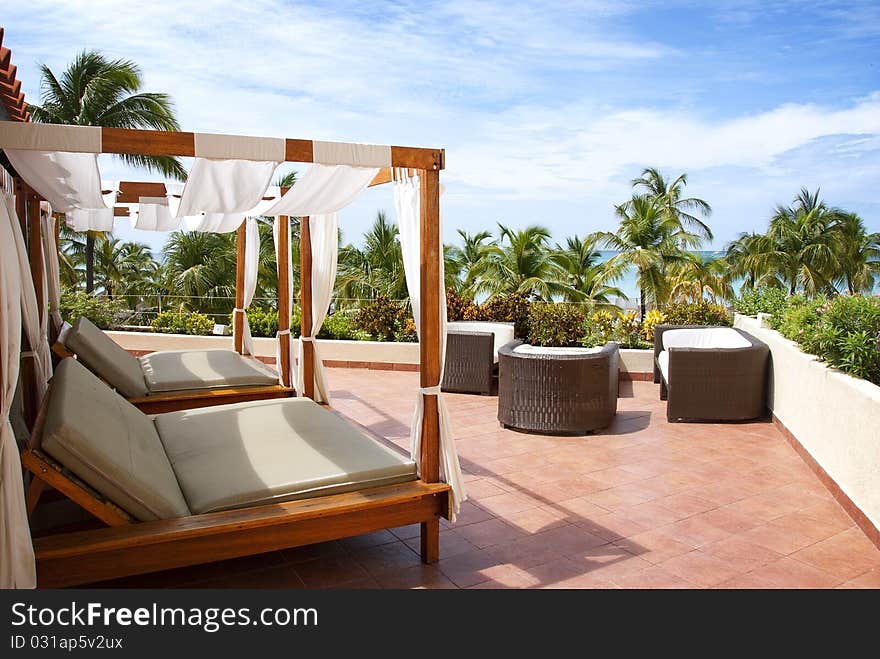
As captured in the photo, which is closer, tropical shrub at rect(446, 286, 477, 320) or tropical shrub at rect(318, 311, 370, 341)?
tropical shrub at rect(446, 286, 477, 320)

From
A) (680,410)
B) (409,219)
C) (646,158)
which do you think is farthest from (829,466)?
(646,158)

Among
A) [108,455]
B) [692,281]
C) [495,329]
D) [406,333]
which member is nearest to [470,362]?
[495,329]

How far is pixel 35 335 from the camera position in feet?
16.3

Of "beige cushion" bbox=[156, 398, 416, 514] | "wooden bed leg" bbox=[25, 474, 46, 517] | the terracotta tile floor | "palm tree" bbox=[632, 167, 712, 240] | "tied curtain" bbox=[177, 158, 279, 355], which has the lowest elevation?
the terracotta tile floor

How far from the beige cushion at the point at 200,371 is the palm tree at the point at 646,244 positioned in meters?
17.6

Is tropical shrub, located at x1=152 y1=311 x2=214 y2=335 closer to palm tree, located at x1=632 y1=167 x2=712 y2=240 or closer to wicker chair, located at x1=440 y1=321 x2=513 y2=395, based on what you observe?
wicker chair, located at x1=440 y1=321 x2=513 y2=395

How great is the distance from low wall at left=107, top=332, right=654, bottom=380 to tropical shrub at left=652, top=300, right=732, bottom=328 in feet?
2.24

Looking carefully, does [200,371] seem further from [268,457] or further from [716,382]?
[716,382]

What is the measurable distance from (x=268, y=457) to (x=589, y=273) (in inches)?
818

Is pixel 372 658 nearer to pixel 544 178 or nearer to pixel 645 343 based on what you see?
pixel 645 343

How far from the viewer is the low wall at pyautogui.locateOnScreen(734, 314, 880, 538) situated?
13.1 feet

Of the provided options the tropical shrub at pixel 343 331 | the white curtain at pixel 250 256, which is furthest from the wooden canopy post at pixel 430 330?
the tropical shrub at pixel 343 331

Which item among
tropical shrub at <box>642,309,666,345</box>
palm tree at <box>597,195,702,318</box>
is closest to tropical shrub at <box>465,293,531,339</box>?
tropical shrub at <box>642,309,666,345</box>

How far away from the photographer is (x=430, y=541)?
3693mm
